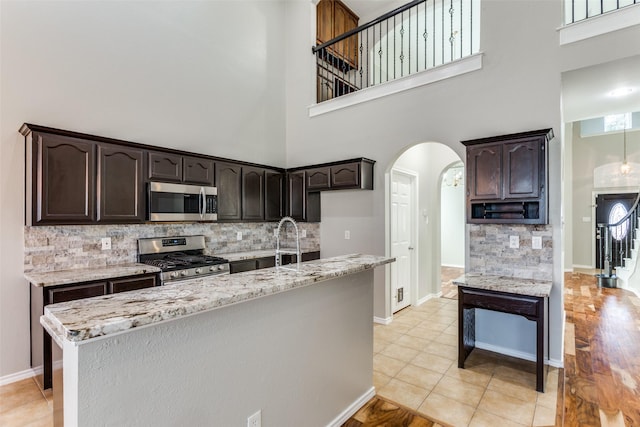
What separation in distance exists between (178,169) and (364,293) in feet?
8.71

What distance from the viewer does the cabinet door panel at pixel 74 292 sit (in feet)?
8.64

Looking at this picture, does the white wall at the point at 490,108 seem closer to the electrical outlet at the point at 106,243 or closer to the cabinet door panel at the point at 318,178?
the cabinet door panel at the point at 318,178

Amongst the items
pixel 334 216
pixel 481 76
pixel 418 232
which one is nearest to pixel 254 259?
pixel 334 216

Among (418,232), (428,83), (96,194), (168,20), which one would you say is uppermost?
(168,20)

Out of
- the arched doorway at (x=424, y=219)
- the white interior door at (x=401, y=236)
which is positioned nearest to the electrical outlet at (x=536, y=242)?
the white interior door at (x=401, y=236)

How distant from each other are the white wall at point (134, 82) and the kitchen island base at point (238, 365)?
2.70m

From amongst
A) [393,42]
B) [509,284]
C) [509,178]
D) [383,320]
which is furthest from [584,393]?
[393,42]

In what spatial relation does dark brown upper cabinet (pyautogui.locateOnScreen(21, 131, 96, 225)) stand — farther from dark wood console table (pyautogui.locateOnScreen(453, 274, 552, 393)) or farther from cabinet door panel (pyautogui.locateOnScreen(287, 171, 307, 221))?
dark wood console table (pyautogui.locateOnScreen(453, 274, 552, 393))

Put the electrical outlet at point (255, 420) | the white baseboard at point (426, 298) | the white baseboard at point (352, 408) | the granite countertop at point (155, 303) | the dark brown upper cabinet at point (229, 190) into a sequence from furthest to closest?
the white baseboard at point (426, 298) < the dark brown upper cabinet at point (229, 190) < the white baseboard at point (352, 408) < the electrical outlet at point (255, 420) < the granite countertop at point (155, 303)

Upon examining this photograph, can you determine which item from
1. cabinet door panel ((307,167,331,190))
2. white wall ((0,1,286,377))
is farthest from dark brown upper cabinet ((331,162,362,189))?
white wall ((0,1,286,377))

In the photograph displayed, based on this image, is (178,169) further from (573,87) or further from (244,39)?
(573,87)

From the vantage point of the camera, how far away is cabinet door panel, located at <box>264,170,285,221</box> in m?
4.92

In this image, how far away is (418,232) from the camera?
5359 mm

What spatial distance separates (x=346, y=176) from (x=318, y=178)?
1.74ft
